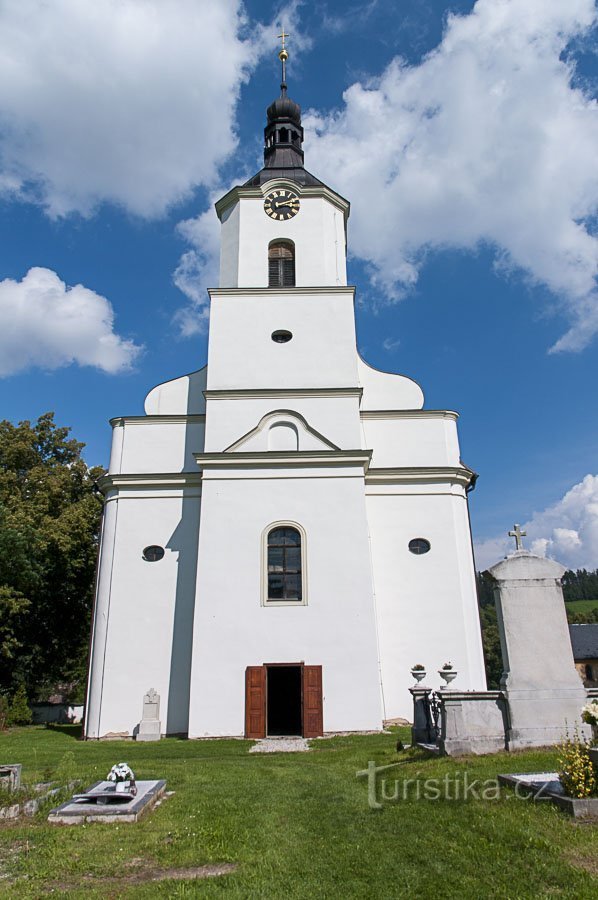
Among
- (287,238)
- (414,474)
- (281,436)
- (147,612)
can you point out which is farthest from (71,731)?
(287,238)

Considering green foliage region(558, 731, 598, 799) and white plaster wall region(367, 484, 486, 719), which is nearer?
green foliage region(558, 731, 598, 799)

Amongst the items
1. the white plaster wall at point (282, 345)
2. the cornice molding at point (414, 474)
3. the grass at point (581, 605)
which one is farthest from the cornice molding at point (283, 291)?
the grass at point (581, 605)

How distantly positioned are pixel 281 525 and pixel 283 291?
878 centimetres

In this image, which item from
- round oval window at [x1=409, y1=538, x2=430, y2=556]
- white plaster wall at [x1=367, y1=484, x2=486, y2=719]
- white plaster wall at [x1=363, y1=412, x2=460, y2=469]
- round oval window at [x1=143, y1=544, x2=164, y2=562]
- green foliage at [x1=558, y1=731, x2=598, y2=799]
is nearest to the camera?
green foliage at [x1=558, y1=731, x2=598, y2=799]

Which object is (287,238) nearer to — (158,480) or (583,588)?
(158,480)

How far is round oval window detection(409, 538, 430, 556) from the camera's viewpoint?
21547mm

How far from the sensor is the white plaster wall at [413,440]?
22906mm

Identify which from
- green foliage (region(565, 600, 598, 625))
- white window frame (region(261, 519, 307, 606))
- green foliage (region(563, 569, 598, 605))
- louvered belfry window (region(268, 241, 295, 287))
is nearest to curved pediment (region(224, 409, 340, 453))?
white window frame (region(261, 519, 307, 606))

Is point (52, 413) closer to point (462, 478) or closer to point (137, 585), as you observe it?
point (137, 585)

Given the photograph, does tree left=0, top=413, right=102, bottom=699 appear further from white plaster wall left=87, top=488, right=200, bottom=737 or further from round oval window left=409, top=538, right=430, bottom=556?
round oval window left=409, top=538, right=430, bottom=556

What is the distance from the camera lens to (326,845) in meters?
6.25

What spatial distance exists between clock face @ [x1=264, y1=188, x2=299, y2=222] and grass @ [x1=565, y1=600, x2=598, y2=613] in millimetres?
93946

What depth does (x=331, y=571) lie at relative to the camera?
63.2 ft

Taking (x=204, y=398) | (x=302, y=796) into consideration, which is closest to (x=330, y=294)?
(x=204, y=398)
